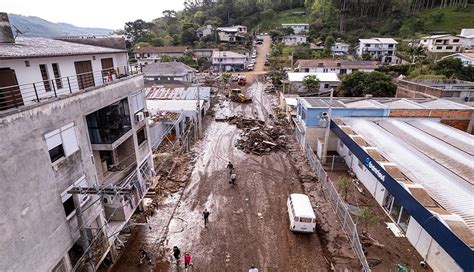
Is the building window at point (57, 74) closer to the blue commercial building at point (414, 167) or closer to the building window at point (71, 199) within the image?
the building window at point (71, 199)

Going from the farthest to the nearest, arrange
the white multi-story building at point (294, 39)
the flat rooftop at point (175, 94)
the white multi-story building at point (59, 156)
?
the white multi-story building at point (294, 39)
the flat rooftop at point (175, 94)
the white multi-story building at point (59, 156)

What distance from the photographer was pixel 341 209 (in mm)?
19406

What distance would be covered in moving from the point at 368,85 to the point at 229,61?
47.8 m

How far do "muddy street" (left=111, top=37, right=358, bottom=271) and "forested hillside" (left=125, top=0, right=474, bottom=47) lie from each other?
85.7 metres

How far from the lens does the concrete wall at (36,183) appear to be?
29.2ft

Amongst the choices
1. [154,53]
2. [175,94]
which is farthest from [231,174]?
[154,53]

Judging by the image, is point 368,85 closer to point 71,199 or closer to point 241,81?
point 241,81

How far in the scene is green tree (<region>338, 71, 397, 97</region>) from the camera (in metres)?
47.6

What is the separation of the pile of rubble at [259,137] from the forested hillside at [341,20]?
7158cm

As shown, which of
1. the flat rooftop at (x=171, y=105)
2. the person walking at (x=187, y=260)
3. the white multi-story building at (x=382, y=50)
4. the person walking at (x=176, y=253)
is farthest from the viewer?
the white multi-story building at (x=382, y=50)

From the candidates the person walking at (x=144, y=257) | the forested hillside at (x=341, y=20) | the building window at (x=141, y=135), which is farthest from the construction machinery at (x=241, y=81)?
the person walking at (x=144, y=257)

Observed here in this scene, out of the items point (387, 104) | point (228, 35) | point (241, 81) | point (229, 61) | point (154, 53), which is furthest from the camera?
point (228, 35)

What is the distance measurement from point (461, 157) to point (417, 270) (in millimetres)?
8450

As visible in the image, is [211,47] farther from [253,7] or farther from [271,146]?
[271,146]
